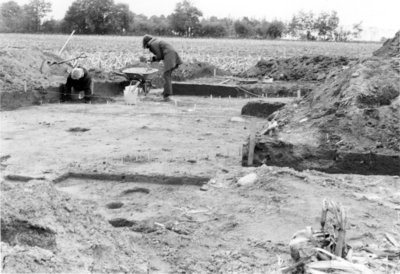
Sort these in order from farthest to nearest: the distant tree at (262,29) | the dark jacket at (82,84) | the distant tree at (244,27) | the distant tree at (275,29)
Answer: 1. the distant tree at (244,27)
2. the distant tree at (262,29)
3. the distant tree at (275,29)
4. the dark jacket at (82,84)

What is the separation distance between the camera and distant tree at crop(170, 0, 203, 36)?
171ft

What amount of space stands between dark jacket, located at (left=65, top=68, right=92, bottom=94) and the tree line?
98.0 ft

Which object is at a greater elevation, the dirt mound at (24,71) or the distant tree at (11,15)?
the distant tree at (11,15)

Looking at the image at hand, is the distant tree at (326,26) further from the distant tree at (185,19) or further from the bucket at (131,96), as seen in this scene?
the bucket at (131,96)

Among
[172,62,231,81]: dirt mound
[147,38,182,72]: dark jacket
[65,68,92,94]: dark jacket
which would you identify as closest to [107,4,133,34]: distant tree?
[172,62,231,81]: dirt mound

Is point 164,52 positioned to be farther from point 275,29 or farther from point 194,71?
point 275,29

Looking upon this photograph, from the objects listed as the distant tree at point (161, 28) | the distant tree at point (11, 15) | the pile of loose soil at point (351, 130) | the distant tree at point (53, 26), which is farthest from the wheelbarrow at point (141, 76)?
the distant tree at point (161, 28)

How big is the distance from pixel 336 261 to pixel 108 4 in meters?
44.0

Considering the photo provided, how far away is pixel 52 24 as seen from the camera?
48.8 m

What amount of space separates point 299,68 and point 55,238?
17227 mm

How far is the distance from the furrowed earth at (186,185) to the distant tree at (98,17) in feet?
110

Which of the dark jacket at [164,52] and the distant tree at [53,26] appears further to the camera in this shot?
the distant tree at [53,26]

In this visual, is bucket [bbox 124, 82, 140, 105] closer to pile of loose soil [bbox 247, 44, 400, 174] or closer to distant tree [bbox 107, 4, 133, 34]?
pile of loose soil [bbox 247, 44, 400, 174]

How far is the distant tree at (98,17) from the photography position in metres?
43.7
